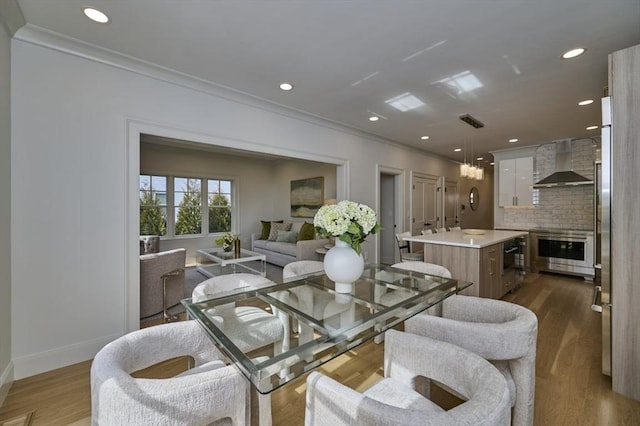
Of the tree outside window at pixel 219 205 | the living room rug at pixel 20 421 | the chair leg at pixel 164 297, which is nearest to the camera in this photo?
the living room rug at pixel 20 421

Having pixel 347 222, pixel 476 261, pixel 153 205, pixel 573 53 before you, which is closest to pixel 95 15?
pixel 347 222

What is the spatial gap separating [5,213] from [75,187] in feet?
1.45

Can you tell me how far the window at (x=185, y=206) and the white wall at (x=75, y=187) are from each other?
3.90 metres

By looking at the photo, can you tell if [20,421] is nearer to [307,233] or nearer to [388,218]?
[307,233]

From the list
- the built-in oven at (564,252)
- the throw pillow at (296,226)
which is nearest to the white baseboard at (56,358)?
the throw pillow at (296,226)

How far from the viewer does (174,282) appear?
3.35 m

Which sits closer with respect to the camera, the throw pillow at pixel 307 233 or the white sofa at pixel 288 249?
the white sofa at pixel 288 249

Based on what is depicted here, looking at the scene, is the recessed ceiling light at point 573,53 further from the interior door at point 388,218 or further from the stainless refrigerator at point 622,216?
the interior door at point 388,218

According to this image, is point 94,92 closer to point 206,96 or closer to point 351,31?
point 206,96

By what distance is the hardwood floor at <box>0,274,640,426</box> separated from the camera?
Result: 1.68 meters

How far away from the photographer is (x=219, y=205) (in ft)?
22.8

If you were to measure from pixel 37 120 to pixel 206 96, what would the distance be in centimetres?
142

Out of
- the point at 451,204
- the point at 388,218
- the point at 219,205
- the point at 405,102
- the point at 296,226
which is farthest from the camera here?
the point at 451,204

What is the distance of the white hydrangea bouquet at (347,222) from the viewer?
1.72m
